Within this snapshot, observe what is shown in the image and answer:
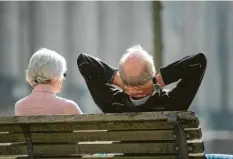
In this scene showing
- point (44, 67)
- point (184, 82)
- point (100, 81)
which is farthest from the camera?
point (44, 67)

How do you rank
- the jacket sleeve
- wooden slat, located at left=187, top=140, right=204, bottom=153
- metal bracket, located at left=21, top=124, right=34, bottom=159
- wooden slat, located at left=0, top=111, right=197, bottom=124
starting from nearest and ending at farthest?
wooden slat, located at left=0, top=111, right=197, bottom=124 < wooden slat, located at left=187, top=140, right=204, bottom=153 < metal bracket, located at left=21, top=124, right=34, bottom=159 < the jacket sleeve

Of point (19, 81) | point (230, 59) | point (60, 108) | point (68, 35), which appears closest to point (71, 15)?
point (68, 35)

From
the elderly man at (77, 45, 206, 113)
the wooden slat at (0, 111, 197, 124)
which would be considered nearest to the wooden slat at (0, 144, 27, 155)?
the wooden slat at (0, 111, 197, 124)

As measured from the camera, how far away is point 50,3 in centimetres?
1397

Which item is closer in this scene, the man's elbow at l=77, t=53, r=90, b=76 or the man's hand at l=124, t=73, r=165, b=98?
the man's hand at l=124, t=73, r=165, b=98

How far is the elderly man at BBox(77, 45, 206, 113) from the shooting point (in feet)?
12.6

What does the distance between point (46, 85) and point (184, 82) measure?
2.69 feet

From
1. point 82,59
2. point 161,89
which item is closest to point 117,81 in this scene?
point 82,59

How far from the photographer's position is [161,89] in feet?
12.7

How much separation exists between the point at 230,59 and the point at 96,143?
9906mm

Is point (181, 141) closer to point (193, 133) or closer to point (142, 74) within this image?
point (193, 133)

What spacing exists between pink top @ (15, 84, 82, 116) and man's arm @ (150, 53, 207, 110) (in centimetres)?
60

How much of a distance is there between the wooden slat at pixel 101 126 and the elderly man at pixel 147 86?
1.00 ft

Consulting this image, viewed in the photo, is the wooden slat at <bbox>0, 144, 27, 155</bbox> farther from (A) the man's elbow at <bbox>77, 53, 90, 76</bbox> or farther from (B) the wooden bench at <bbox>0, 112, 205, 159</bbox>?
(A) the man's elbow at <bbox>77, 53, 90, 76</bbox>
